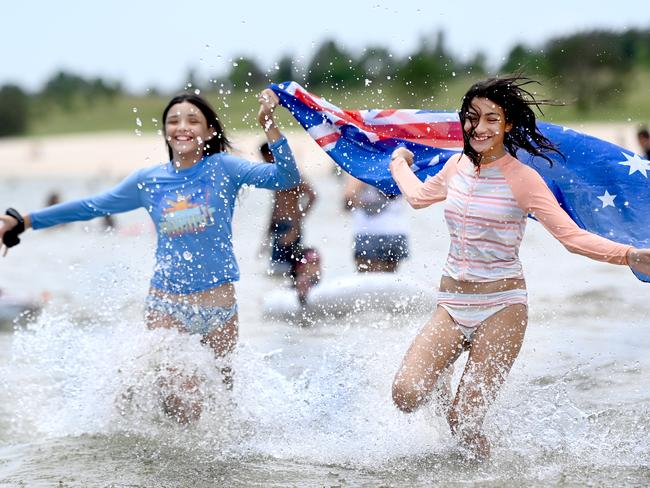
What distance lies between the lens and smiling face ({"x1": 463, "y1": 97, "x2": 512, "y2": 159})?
18.1 feet

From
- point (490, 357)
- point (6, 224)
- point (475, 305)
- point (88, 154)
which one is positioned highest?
point (6, 224)

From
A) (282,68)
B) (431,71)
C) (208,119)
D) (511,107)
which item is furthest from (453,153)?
(282,68)

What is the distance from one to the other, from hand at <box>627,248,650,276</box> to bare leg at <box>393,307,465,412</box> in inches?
37.5

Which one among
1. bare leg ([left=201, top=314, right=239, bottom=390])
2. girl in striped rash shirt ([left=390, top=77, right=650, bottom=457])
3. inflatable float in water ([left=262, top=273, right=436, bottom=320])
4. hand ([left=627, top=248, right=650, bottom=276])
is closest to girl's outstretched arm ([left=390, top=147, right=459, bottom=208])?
girl in striped rash shirt ([left=390, top=77, right=650, bottom=457])

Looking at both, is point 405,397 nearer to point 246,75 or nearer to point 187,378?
point 187,378

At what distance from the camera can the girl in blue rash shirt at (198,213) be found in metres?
6.34

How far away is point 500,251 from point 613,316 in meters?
5.51

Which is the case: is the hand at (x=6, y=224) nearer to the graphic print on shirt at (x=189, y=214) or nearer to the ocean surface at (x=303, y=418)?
the ocean surface at (x=303, y=418)

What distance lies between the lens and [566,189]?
6.37 m

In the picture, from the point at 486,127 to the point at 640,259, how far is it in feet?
3.35

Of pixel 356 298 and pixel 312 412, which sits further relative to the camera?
pixel 356 298

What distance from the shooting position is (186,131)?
254 inches

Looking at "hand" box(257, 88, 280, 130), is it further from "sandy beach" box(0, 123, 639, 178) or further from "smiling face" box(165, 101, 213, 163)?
"sandy beach" box(0, 123, 639, 178)

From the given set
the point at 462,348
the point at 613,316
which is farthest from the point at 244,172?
the point at 613,316
